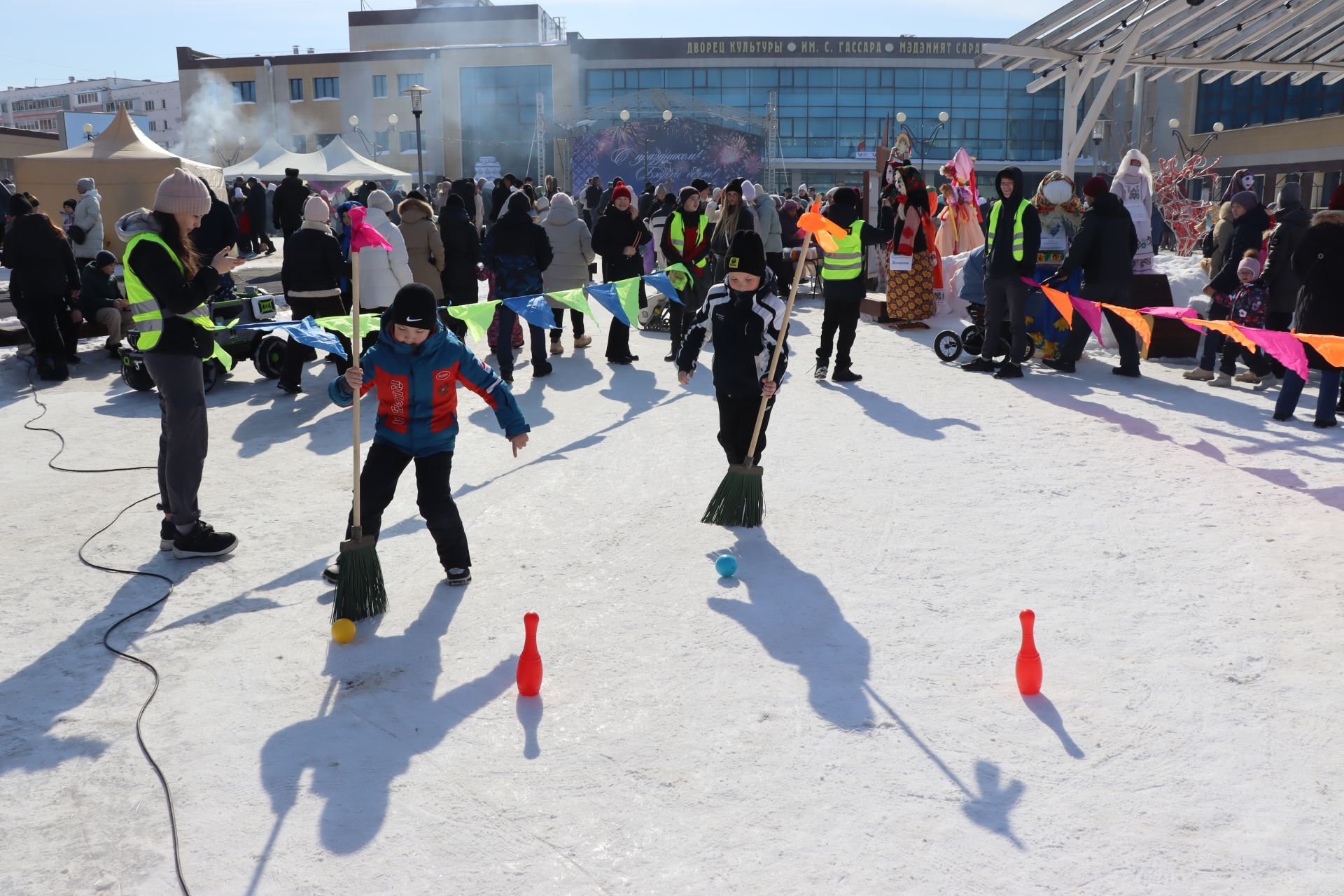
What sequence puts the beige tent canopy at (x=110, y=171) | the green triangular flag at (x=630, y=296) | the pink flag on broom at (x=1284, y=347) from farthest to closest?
1. the beige tent canopy at (x=110, y=171)
2. the green triangular flag at (x=630, y=296)
3. the pink flag on broom at (x=1284, y=347)

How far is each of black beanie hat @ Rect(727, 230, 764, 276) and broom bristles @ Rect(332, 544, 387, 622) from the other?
2538mm

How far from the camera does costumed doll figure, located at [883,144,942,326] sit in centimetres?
1271

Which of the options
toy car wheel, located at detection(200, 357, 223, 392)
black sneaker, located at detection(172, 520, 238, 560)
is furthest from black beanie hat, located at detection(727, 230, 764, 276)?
toy car wheel, located at detection(200, 357, 223, 392)

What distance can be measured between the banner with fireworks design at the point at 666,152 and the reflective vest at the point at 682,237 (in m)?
27.6

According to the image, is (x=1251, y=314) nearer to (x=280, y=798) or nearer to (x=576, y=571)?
(x=576, y=571)

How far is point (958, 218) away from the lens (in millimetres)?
15391

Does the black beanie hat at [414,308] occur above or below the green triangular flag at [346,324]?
above

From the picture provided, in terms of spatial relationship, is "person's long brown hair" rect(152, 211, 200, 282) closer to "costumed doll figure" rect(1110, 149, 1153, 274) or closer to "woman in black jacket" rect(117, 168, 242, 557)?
"woman in black jacket" rect(117, 168, 242, 557)

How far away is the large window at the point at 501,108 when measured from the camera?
2057 inches

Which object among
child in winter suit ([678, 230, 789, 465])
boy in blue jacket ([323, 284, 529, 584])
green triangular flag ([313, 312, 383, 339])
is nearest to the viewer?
boy in blue jacket ([323, 284, 529, 584])

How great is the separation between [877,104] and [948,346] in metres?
43.5

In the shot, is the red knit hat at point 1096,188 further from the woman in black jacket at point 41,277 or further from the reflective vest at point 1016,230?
the woman in black jacket at point 41,277

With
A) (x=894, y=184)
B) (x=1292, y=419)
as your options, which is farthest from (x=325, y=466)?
(x=894, y=184)

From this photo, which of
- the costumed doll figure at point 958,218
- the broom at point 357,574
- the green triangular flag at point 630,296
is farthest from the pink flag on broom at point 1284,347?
the costumed doll figure at point 958,218
